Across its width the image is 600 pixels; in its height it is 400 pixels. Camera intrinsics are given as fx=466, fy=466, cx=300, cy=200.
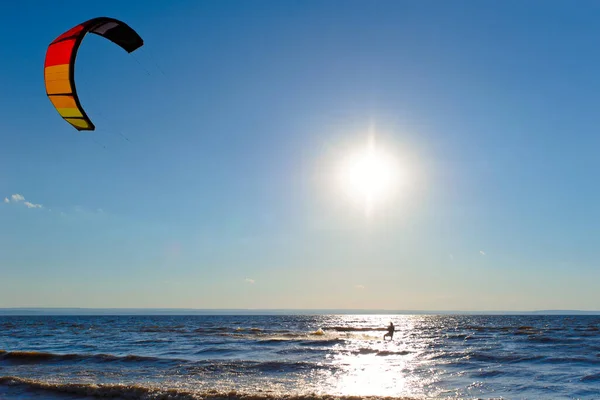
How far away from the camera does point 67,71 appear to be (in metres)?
9.46

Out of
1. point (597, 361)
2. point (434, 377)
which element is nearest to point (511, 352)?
point (597, 361)

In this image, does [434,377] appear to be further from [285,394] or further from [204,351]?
[204,351]

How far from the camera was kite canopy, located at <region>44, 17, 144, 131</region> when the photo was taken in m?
9.46

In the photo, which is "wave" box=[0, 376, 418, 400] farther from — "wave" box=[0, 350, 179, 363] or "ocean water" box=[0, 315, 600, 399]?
"wave" box=[0, 350, 179, 363]

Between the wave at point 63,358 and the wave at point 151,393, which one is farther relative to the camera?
→ the wave at point 63,358

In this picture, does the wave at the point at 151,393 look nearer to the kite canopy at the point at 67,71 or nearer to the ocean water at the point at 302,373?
the ocean water at the point at 302,373

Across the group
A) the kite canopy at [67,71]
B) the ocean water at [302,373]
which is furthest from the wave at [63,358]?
the kite canopy at [67,71]

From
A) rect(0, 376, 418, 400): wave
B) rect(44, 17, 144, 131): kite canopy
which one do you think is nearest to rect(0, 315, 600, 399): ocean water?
rect(0, 376, 418, 400): wave

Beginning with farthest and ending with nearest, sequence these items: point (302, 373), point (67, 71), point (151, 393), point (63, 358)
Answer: point (63, 358), point (302, 373), point (151, 393), point (67, 71)

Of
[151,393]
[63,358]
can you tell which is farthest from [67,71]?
[63,358]

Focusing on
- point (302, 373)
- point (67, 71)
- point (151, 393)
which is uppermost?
point (67, 71)

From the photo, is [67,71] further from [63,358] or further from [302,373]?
[63,358]

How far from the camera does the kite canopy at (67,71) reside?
9.46m

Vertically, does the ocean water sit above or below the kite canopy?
below
